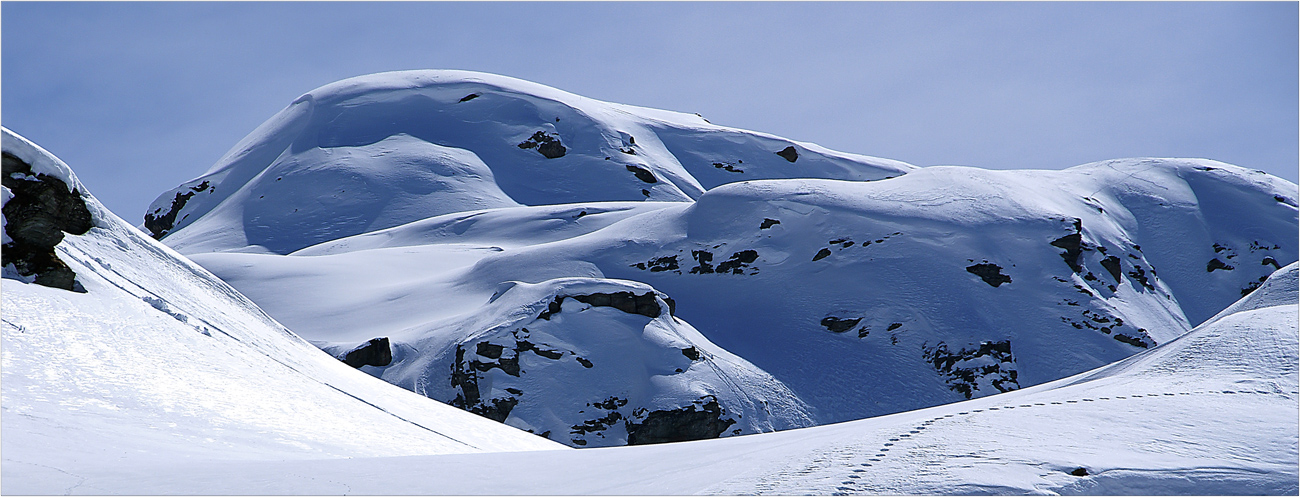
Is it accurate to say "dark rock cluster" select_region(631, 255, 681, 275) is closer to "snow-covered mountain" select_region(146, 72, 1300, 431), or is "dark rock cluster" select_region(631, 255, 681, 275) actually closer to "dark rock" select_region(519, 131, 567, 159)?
"snow-covered mountain" select_region(146, 72, 1300, 431)

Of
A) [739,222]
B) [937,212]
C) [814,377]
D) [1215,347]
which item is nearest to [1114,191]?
[937,212]

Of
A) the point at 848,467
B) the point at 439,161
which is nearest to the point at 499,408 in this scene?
the point at 848,467

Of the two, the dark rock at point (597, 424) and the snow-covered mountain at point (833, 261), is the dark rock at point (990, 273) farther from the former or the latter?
the dark rock at point (597, 424)

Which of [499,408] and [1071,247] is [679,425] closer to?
[499,408]

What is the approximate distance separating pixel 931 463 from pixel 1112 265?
41.4 metres

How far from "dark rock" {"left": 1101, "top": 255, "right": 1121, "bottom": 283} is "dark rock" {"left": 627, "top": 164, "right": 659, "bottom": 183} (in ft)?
137

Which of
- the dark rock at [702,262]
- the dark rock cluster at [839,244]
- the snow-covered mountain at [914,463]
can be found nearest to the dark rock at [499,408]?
the dark rock at [702,262]

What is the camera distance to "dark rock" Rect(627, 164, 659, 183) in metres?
79.1

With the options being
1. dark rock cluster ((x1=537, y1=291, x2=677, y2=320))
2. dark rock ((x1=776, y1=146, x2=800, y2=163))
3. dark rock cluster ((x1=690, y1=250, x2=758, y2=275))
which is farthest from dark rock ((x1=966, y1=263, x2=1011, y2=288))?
dark rock ((x1=776, y1=146, x2=800, y2=163))

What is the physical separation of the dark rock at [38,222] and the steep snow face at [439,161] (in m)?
55.2

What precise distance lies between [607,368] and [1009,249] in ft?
72.4

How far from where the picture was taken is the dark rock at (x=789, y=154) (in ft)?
289

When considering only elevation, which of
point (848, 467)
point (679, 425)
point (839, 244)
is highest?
point (848, 467)

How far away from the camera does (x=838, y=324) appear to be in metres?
35.9
